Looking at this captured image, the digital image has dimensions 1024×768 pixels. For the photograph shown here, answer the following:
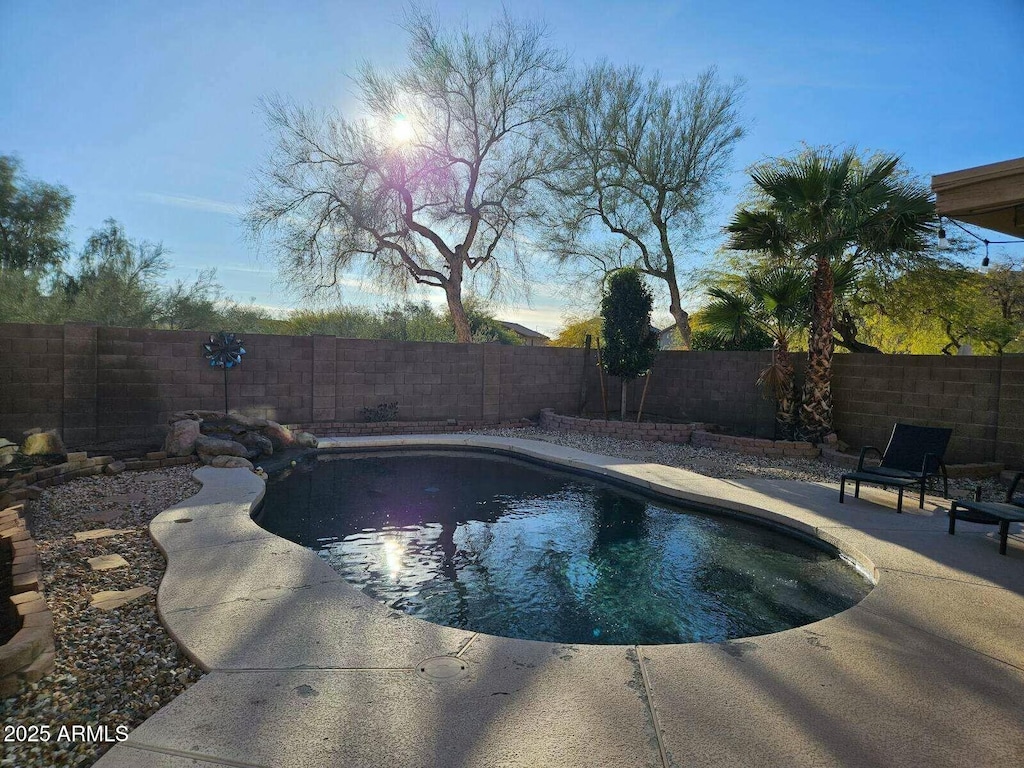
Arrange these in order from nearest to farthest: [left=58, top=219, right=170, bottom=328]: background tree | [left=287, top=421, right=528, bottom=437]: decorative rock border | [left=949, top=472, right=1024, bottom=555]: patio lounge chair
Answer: [left=949, top=472, right=1024, bottom=555]: patio lounge chair → [left=287, top=421, right=528, bottom=437]: decorative rock border → [left=58, top=219, right=170, bottom=328]: background tree

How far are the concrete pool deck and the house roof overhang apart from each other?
2.54m

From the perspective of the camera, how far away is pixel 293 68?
1120 cm

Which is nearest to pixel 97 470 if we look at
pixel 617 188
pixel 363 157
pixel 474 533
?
pixel 474 533

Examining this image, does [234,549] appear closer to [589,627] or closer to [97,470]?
[589,627]

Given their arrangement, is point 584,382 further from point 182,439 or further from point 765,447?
point 182,439

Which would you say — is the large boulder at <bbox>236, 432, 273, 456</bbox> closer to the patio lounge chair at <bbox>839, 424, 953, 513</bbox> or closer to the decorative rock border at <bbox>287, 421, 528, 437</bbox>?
the decorative rock border at <bbox>287, 421, 528, 437</bbox>

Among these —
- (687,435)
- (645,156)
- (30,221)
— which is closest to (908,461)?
(687,435)

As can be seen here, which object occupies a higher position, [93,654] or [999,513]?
[999,513]

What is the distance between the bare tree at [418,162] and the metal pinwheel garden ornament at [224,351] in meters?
8.97

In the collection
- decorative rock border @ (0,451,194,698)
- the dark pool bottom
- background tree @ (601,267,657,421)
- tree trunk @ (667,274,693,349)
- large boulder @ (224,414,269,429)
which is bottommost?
the dark pool bottom

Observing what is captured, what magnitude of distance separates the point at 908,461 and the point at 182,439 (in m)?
8.98

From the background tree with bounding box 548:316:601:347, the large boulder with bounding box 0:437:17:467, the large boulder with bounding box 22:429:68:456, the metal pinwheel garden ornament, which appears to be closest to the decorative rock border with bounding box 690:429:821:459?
the metal pinwheel garden ornament

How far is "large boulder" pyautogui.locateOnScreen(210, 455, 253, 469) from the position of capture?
25.4ft

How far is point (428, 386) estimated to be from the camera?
39.7 ft
